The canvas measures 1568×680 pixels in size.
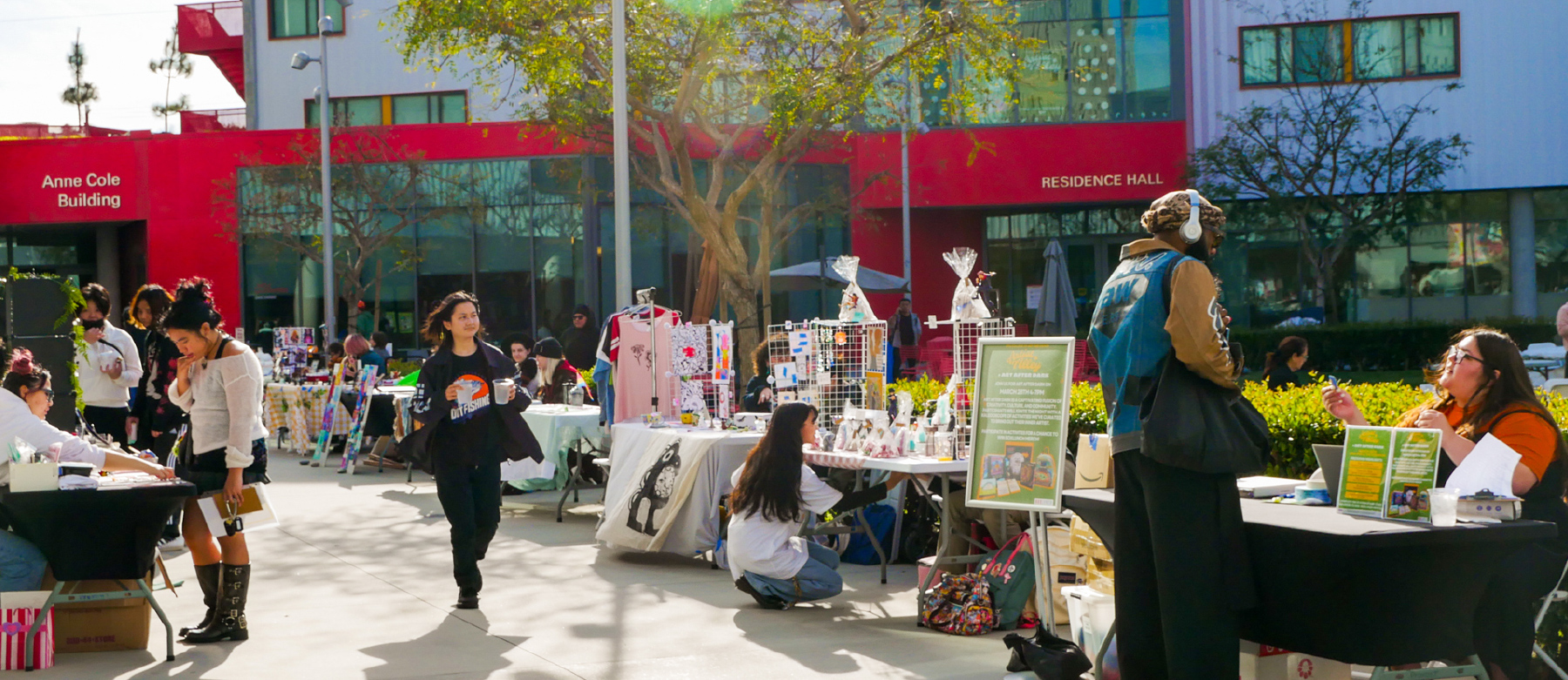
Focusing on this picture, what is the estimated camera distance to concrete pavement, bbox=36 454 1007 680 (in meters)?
6.18

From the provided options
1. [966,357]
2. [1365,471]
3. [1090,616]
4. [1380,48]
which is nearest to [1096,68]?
[1380,48]

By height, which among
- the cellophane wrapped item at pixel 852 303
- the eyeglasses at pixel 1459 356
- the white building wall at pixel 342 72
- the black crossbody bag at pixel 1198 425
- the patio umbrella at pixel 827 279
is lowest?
the black crossbody bag at pixel 1198 425

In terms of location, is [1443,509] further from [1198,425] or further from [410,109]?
[410,109]

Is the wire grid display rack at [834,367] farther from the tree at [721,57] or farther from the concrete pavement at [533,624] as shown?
the tree at [721,57]

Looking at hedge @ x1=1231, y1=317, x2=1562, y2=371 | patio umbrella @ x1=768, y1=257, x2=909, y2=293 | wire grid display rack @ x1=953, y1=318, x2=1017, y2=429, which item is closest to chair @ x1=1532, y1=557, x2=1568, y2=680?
wire grid display rack @ x1=953, y1=318, x2=1017, y2=429

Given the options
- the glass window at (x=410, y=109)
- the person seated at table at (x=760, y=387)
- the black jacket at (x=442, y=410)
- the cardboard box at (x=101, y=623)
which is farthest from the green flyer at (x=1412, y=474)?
the glass window at (x=410, y=109)

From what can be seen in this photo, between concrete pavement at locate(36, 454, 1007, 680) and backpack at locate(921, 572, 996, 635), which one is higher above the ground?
backpack at locate(921, 572, 996, 635)

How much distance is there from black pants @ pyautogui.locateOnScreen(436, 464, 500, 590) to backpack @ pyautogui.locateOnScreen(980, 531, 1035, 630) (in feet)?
8.82

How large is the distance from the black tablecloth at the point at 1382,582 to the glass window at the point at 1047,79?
2404 cm

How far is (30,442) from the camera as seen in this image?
259 inches

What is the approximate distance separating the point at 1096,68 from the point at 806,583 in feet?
72.2

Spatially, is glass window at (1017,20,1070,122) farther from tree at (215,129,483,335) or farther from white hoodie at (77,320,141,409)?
white hoodie at (77,320,141,409)

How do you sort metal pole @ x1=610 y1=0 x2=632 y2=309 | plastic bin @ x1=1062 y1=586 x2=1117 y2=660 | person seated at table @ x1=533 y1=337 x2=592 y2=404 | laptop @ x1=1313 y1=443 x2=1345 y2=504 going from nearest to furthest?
laptop @ x1=1313 y1=443 x2=1345 y2=504
plastic bin @ x1=1062 y1=586 x2=1117 y2=660
person seated at table @ x1=533 y1=337 x2=592 y2=404
metal pole @ x1=610 y1=0 x2=632 y2=309

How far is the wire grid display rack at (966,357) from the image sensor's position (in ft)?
25.9
